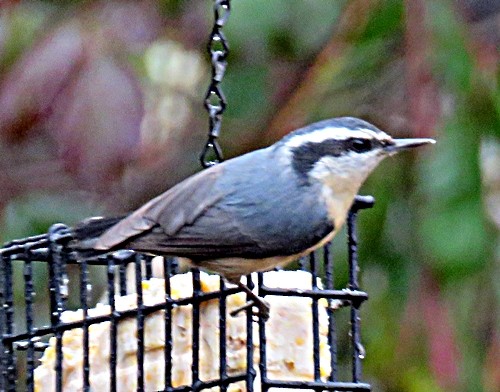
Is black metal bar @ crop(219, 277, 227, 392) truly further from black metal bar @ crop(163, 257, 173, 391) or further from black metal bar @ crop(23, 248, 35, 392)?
black metal bar @ crop(23, 248, 35, 392)

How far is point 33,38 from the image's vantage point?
519 centimetres

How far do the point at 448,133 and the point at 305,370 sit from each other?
48.2 inches

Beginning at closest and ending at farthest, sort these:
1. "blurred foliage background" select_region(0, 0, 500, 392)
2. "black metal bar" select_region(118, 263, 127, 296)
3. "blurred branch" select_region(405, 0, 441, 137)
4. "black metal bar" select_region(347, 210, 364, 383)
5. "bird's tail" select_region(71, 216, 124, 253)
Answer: "bird's tail" select_region(71, 216, 124, 253)
"black metal bar" select_region(347, 210, 364, 383)
"black metal bar" select_region(118, 263, 127, 296)
"blurred foliage background" select_region(0, 0, 500, 392)
"blurred branch" select_region(405, 0, 441, 137)

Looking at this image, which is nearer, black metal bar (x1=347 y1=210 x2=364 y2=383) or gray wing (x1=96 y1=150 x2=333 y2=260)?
gray wing (x1=96 y1=150 x2=333 y2=260)

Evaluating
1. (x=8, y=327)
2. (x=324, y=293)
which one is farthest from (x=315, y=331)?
(x=8, y=327)

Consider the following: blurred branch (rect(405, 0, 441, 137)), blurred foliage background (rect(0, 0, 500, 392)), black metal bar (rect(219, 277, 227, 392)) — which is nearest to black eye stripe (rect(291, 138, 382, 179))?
black metal bar (rect(219, 277, 227, 392))

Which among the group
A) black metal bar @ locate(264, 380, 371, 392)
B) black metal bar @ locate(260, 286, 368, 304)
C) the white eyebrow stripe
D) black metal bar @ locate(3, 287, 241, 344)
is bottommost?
black metal bar @ locate(264, 380, 371, 392)

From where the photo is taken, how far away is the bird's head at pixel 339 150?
13.5ft

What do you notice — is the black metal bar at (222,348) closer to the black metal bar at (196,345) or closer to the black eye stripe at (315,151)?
the black metal bar at (196,345)

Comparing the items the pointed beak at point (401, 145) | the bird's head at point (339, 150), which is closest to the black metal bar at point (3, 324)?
the bird's head at point (339, 150)

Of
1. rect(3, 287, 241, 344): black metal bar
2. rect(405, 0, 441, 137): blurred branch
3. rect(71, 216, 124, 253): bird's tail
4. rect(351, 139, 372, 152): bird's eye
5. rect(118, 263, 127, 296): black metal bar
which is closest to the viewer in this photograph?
rect(71, 216, 124, 253): bird's tail

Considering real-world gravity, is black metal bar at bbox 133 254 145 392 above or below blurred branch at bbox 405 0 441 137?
below

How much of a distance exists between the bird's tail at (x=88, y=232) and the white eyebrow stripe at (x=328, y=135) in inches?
21.6

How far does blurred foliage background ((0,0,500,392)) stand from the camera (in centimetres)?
485
